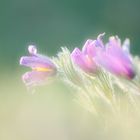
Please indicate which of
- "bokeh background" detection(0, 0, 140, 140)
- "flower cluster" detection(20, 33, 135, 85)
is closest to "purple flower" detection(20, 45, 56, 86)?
"flower cluster" detection(20, 33, 135, 85)

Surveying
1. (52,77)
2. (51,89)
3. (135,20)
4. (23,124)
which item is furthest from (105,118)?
(135,20)

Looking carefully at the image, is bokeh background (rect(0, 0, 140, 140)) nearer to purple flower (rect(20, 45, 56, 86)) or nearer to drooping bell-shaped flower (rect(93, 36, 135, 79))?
purple flower (rect(20, 45, 56, 86))

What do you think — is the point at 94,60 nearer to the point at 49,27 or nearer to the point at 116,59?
the point at 116,59

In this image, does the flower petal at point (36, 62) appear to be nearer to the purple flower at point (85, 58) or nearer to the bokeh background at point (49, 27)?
the purple flower at point (85, 58)

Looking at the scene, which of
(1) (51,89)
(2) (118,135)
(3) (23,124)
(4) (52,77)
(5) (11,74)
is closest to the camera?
(2) (118,135)

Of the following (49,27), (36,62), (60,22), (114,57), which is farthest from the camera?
(49,27)

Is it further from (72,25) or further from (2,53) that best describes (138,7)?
(2,53)

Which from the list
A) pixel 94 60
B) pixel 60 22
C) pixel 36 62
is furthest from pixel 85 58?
pixel 60 22

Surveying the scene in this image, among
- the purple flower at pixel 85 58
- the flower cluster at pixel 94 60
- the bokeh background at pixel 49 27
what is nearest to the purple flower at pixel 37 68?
the flower cluster at pixel 94 60
